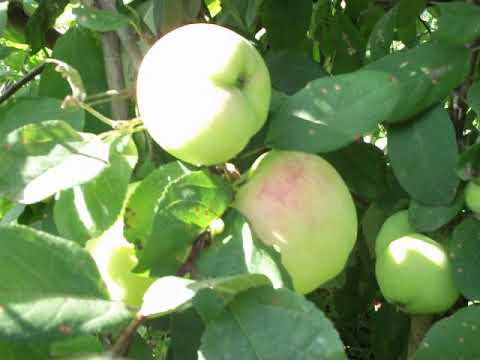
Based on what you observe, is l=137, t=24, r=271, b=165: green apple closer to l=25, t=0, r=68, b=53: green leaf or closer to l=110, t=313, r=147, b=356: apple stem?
l=110, t=313, r=147, b=356: apple stem

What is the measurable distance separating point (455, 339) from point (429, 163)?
0.69 feet

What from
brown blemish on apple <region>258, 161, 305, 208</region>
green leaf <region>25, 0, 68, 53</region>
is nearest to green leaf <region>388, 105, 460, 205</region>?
brown blemish on apple <region>258, 161, 305, 208</region>

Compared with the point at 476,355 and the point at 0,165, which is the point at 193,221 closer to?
the point at 0,165

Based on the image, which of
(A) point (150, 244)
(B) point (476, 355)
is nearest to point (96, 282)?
(A) point (150, 244)

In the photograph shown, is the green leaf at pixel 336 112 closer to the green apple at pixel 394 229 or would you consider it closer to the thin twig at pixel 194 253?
the thin twig at pixel 194 253

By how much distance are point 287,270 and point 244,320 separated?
76 millimetres

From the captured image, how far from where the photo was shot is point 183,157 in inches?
20.4

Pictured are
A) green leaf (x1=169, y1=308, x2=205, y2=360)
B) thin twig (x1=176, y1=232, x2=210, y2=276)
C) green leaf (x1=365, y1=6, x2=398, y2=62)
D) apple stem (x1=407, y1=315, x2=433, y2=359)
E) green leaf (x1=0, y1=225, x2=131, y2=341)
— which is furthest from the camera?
apple stem (x1=407, y1=315, x2=433, y2=359)

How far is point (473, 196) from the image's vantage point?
769 millimetres

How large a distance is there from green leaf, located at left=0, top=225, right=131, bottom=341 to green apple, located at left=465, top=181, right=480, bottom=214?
0.44 metres

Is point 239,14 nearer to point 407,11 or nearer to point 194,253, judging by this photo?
point 407,11

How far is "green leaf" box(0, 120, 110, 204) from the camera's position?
49 centimetres

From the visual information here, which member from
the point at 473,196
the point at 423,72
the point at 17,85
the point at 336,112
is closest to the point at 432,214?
the point at 473,196

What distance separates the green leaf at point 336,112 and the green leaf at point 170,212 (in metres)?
0.07
